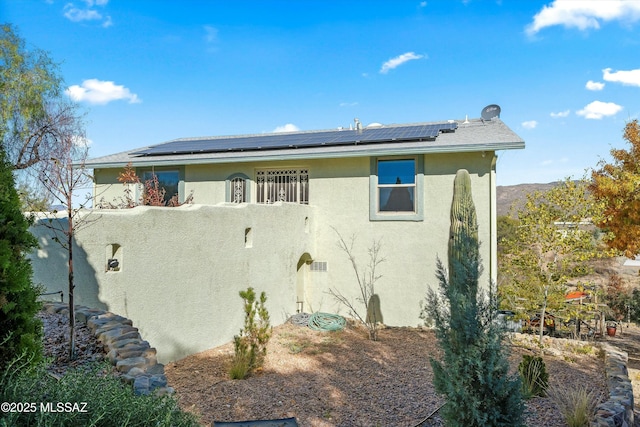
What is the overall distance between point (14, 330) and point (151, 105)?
51.7 feet

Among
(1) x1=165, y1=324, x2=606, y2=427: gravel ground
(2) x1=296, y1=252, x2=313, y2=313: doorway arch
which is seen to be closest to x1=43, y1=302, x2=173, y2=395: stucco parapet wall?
(1) x1=165, y1=324, x2=606, y2=427: gravel ground

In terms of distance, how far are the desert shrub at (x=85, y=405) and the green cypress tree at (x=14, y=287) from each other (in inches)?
22.6

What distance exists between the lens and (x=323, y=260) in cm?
1165

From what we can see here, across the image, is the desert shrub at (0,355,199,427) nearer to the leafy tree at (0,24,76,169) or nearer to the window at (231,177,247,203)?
the window at (231,177,247,203)

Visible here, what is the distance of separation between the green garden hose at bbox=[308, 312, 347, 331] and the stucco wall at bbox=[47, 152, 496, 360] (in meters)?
0.79

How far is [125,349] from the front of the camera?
434 centimetres

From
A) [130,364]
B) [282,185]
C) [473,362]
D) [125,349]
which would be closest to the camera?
[473,362]

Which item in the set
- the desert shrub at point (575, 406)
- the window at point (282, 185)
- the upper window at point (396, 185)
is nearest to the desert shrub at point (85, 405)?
the desert shrub at point (575, 406)

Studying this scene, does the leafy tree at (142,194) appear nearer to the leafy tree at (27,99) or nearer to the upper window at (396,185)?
the upper window at (396,185)

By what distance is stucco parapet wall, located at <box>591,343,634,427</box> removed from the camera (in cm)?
483

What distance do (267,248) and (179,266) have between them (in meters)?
2.94

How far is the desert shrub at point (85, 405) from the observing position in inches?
83.5

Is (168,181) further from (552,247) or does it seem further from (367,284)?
(552,247)

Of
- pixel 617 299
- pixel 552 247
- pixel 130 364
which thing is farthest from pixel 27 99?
pixel 617 299
